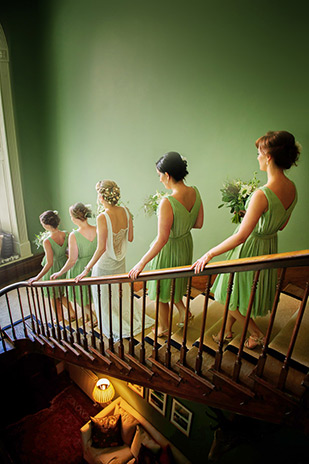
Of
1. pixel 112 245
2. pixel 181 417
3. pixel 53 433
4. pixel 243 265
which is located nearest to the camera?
pixel 243 265

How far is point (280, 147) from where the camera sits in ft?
5.22

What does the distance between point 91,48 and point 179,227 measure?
3.40m

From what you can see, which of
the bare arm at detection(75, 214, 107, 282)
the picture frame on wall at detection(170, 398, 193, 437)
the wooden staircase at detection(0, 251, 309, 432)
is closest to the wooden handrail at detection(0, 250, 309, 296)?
the wooden staircase at detection(0, 251, 309, 432)

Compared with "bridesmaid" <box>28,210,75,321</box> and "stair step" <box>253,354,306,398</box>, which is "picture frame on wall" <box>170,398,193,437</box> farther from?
"stair step" <box>253,354,306,398</box>

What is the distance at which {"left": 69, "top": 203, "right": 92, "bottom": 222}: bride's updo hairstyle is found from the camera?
279 cm

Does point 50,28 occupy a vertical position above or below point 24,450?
above

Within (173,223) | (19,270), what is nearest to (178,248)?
(173,223)

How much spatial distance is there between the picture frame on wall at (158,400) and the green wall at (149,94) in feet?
7.00

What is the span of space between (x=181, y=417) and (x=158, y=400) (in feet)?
1.49

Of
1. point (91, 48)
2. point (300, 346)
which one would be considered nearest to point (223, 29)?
point (91, 48)

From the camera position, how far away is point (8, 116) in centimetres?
467

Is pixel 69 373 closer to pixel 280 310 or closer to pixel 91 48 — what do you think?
pixel 280 310

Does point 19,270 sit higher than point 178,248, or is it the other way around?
point 178,248

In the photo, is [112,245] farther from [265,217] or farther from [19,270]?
[19,270]
